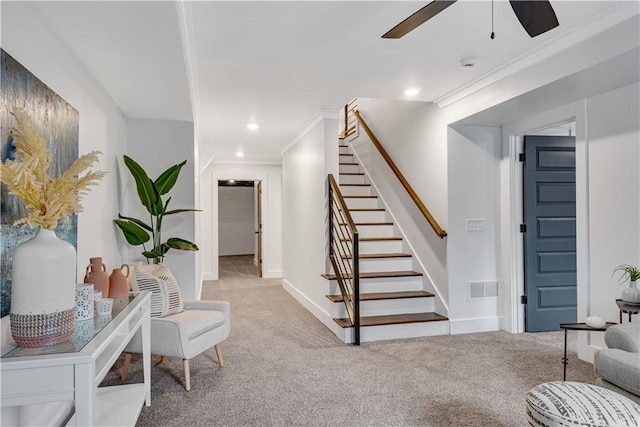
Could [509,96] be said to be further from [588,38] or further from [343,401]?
[343,401]

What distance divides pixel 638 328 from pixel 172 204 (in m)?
3.80

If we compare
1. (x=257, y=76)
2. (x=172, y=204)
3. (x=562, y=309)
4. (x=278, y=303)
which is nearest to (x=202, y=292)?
(x=278, y=303)

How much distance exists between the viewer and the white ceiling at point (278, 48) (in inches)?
83.7

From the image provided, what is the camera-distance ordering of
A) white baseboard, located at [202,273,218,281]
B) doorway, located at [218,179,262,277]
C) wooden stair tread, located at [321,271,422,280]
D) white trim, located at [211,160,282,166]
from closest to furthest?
wooden stair tread, located at [321,271,422,280]
white baseboard, located at [202,273,218,281]
white trim, located at [211,160,282,166]
doorway, located at [218,179,262,277]

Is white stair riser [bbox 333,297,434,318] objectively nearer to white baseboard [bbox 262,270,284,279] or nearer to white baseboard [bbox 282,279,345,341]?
white baseboard [bbox 282,279,345,341]

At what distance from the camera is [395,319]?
156 inches

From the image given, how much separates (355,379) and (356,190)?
11.2ft

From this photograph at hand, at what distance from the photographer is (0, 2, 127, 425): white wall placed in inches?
68.4

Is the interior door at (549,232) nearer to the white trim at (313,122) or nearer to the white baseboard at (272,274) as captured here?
the white trim at (313,122)

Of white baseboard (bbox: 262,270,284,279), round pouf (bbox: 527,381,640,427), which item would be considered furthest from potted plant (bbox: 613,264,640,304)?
white baseboard (bbox: 262,270,284,279)

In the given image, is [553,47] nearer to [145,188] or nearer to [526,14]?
[526,14]

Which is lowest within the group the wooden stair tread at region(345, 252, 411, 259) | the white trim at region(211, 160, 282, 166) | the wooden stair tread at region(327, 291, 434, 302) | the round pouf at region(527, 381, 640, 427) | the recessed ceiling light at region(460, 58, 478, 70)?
the wooden stair tread at region(327, 291, 434, 302)

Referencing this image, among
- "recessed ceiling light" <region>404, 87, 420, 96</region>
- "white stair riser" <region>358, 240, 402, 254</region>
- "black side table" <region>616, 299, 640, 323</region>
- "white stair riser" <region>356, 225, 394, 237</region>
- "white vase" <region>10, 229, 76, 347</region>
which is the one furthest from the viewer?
"white stair riser" <region>356, 225, 394, 237</region>

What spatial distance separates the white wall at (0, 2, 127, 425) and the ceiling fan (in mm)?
1721
